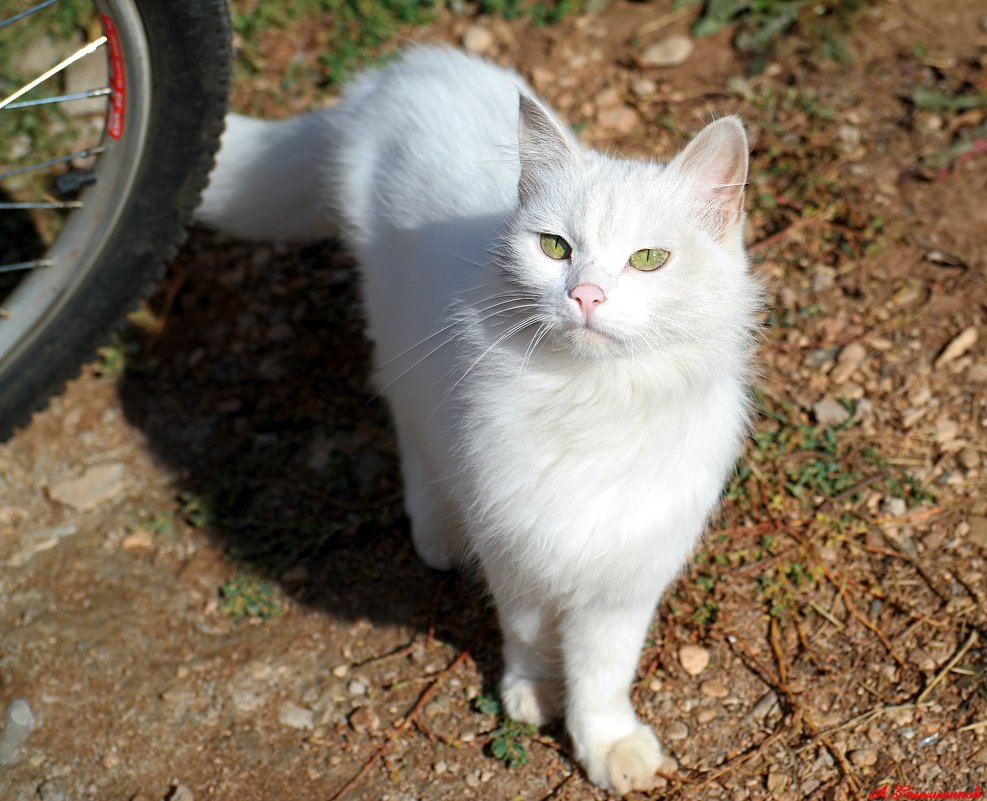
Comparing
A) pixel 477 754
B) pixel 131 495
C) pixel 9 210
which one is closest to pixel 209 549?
pixel 131 495

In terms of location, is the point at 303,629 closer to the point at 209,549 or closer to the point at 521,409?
the point at 209,549

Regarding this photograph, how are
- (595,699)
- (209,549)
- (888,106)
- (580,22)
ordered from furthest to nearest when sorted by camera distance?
(580,22) → (888,106) → (209,549) → (595,699)

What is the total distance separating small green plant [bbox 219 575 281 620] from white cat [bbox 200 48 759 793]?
543 mm

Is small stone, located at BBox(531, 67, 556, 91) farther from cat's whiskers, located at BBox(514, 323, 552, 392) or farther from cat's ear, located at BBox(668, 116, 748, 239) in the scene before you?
cat's whiskers, located at BBox(514, 323, 552, 392)

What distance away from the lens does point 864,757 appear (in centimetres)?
232

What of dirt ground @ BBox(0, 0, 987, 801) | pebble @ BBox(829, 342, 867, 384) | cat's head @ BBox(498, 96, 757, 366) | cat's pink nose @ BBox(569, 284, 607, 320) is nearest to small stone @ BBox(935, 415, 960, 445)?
dirt ground @ BBox(0, 0, 987, 801)

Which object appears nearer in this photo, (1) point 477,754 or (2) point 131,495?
(1) point 477,754

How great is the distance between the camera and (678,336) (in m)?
1.82

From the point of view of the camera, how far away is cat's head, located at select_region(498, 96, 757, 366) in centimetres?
176

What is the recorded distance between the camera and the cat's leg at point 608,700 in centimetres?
224

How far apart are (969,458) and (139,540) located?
89.1 inches

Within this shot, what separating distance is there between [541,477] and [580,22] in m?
2.51

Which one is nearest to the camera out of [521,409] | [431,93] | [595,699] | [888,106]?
[521,409]

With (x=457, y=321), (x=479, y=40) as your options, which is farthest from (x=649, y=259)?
(x=479, y=40)
